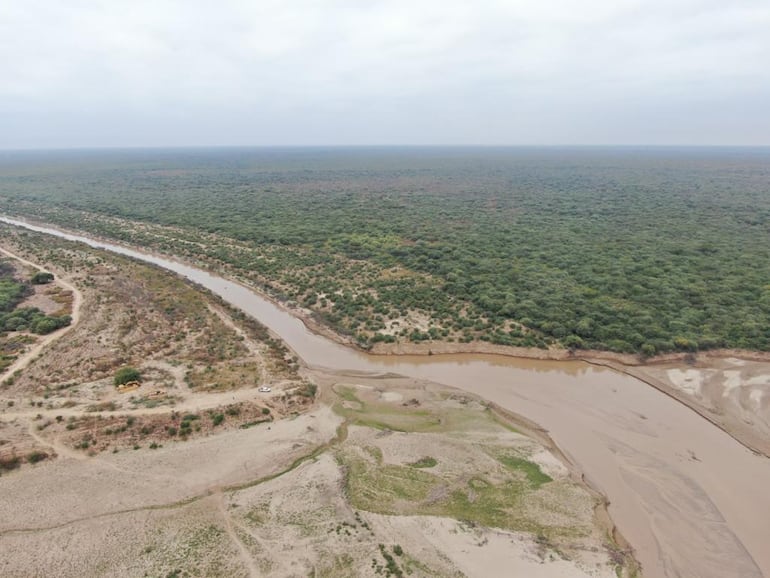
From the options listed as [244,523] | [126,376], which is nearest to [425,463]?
[244,523]

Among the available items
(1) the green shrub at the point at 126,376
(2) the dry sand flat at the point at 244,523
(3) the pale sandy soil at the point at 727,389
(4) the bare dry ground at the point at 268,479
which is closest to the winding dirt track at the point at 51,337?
(4) the bare dry ground at the point at 268,479

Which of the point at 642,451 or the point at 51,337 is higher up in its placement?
the point at 51,337

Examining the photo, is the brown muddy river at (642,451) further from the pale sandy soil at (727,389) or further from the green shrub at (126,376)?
the green shrub at (126,376)

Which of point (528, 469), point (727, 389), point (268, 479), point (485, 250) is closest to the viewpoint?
point (268, 479)

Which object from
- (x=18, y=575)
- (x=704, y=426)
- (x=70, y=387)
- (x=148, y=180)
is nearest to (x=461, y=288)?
(x=704, y=426)

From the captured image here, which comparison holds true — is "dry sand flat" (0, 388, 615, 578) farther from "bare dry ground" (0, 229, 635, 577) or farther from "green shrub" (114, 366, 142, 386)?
"green shrub" (114, 366, 142, 386)

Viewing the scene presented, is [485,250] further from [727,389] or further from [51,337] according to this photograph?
[51,337]
